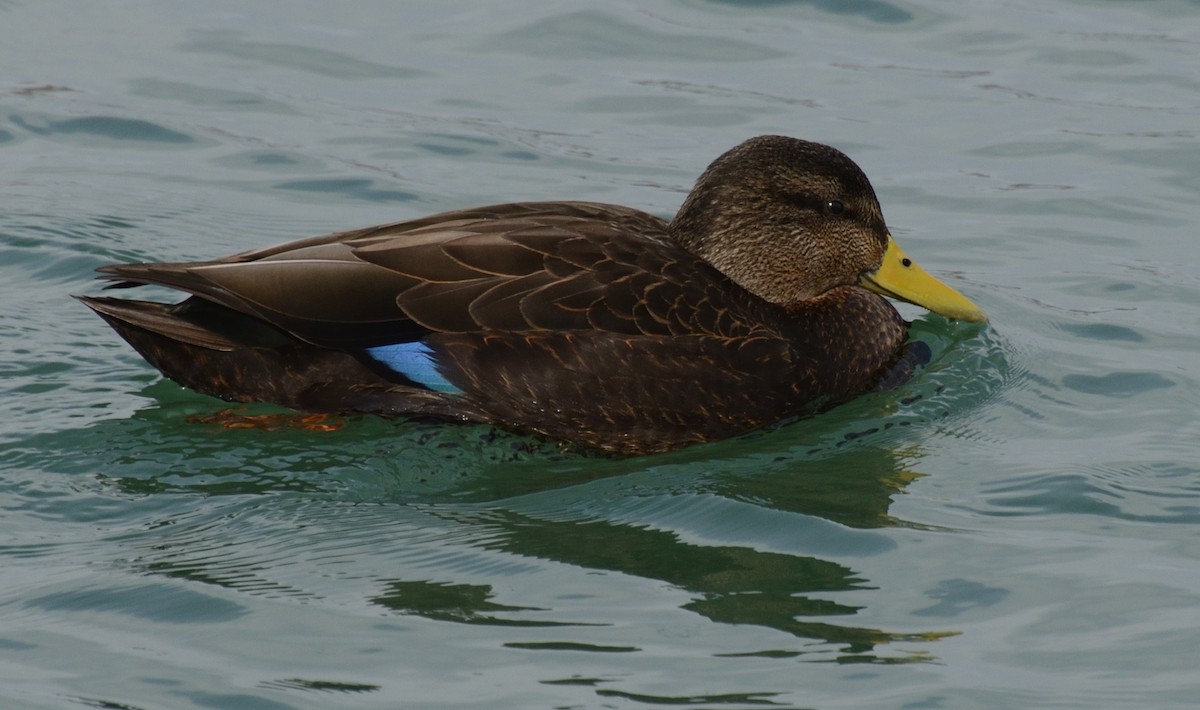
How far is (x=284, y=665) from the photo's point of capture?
5527 mm

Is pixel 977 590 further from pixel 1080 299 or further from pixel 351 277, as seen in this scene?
pixel 1080 299

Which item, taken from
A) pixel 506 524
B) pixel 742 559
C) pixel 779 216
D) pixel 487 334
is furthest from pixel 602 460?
pixel 779 216

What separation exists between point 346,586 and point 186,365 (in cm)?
192

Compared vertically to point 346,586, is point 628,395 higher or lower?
higher

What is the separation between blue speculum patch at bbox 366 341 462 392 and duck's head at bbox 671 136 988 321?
1409mm

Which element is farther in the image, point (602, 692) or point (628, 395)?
point (628, 395)

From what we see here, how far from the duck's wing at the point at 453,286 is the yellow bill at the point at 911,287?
3.46 ft

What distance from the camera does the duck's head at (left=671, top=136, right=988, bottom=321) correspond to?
8.05 meters

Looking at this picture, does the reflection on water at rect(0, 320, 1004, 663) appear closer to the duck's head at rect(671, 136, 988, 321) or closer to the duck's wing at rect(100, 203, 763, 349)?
the duck's wing at rect(100, 203, 763, 349)

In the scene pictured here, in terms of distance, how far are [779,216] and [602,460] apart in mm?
1506

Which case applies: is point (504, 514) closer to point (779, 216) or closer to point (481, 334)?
point (481, 334)

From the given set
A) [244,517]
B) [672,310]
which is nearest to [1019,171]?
[672,310]

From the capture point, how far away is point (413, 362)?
742 cm

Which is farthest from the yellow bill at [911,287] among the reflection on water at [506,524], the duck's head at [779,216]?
the reflection on water at [506,524]
